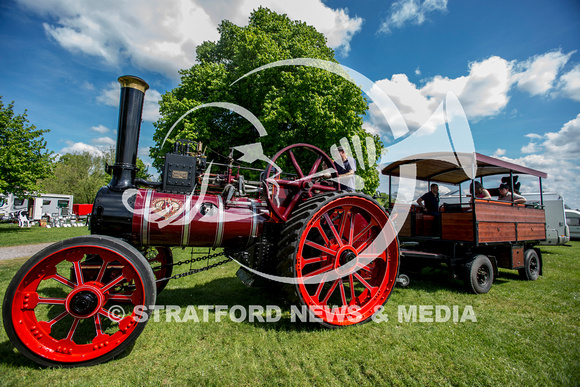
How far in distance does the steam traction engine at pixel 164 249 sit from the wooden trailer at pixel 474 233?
2.14 meters

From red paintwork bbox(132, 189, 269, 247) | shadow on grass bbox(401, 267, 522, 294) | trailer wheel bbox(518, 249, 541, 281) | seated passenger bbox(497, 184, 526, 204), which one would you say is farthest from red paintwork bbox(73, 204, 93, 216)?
trailer wheel bbox(518, 249, 541, 281)

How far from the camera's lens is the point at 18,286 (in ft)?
8.30

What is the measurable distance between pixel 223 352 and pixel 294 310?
1.11 m

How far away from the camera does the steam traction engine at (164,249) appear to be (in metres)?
2.67

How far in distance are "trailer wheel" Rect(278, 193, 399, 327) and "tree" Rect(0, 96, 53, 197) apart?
18022 mm

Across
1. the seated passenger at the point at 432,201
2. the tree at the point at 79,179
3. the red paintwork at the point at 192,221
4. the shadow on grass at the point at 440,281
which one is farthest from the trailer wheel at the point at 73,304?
the tree at the point at 79,179

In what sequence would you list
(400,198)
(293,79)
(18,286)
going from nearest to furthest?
1. (18,286)
2. (400,198)
3. (293,79)

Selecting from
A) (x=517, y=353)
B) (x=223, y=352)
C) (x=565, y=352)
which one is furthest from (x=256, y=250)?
(x=565, y=352)

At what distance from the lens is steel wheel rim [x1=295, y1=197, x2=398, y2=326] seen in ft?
11.5

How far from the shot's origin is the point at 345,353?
295cm

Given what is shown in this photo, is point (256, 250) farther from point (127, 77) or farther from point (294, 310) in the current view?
point (127, 77)

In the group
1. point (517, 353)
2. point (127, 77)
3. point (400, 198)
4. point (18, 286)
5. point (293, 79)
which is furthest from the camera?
point (293, 79)

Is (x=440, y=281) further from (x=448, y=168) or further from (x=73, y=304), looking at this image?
(x=73, y=304)

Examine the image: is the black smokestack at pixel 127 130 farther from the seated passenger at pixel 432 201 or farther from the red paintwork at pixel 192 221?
the seated passenger at pixel 432 201
